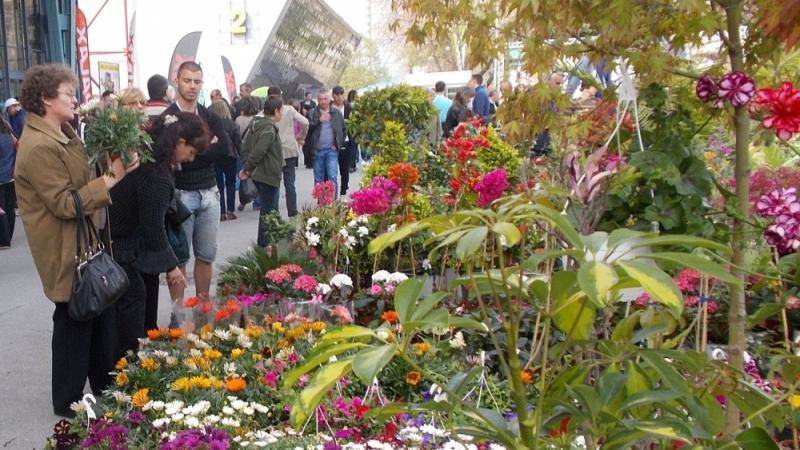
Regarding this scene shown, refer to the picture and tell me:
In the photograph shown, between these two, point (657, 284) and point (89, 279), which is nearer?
point (657, 284)

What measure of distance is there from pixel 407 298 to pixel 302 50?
5500cm

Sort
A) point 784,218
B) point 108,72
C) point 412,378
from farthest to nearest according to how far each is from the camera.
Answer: point 108,72
point 412,378
point 784,218

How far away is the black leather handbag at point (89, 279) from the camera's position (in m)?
4.48

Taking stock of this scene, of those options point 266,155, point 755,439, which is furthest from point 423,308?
point 266,155

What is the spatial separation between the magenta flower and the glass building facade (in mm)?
32771

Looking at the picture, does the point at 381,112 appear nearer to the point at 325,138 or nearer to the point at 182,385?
the point at 325,138

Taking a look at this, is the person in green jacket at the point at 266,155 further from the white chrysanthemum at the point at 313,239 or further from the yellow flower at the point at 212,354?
the yellow flower at the point at 212,354

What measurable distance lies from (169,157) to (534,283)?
394cm

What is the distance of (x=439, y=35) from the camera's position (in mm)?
3623

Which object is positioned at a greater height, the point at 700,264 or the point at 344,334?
the point at 700,264

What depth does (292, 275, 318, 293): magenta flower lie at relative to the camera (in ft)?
18.2

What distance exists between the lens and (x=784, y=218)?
2225mm

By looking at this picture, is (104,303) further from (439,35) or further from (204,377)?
(439,35)

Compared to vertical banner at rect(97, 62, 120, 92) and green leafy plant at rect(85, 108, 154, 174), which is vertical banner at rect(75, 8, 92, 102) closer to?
vertical banner at rect(97, 62, 120, 92)
